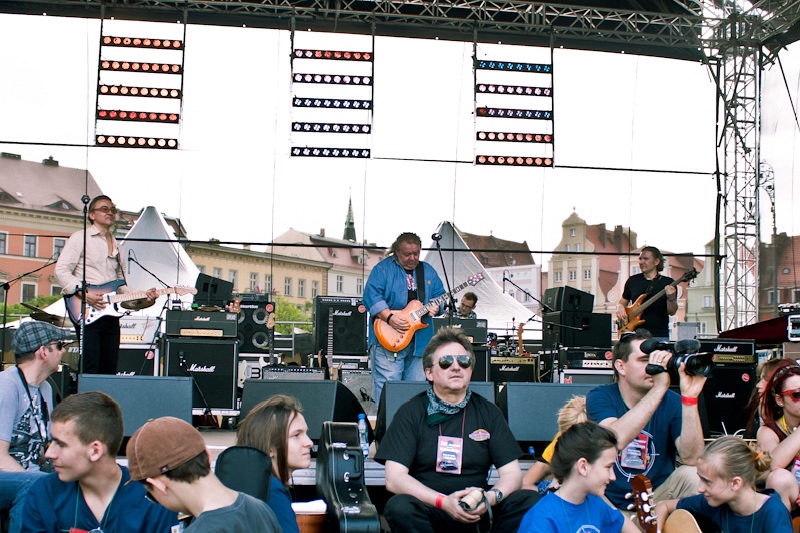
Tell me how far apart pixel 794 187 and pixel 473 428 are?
1037cm

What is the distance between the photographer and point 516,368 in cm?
1126

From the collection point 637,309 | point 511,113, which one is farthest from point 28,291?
point 637,309

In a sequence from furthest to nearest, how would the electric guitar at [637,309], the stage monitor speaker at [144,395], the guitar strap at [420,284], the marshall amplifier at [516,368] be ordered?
the marshall amplifier at [516,368] < the electric guitar at [637,309] < the guitar strap at [420,284] < the stage monitor speaker at [144,395]

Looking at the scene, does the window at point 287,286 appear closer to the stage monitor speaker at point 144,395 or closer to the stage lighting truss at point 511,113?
the stage lighting truss at point 511,113

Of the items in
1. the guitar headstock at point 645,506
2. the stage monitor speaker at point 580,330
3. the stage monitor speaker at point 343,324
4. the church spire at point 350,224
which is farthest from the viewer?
the church spire at point 350,224

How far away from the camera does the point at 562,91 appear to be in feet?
46.6

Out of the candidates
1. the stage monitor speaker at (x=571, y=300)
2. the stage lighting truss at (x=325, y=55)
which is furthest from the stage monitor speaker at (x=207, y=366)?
the stage lighting truss at (x=325, y=55)

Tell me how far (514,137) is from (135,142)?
5078 millimetres

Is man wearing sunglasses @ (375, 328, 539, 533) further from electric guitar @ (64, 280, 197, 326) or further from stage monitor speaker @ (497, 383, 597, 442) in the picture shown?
electric guitar @ (64, 280, 197, 326)

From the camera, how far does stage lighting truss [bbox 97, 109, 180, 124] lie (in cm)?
1205

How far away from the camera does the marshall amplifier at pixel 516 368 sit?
11164 mm

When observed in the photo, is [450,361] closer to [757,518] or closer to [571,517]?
[571,517]

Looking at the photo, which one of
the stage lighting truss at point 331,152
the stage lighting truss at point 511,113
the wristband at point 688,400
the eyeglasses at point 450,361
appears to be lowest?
the wristband at point 688,400

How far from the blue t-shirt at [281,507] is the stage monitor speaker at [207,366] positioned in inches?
215
